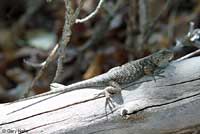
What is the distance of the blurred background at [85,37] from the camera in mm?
5434

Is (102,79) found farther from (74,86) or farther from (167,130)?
(167,130)

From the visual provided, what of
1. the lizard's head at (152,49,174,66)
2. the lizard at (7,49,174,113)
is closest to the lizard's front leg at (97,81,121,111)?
the lizard at (7,49,174,113)

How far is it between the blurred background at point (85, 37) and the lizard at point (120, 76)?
1.11 metres

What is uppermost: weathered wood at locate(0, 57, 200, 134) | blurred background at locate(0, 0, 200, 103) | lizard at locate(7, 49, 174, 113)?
blurred background at locate(0, 0, 200, 103)

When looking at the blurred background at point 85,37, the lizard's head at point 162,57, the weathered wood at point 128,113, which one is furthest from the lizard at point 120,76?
the blurred background at point 85,37

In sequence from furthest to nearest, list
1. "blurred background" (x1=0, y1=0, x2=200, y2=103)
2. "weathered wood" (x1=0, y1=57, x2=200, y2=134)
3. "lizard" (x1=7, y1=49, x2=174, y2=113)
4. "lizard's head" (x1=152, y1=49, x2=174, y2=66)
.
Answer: "blurred background" (x1=0, y1=0, x2=200, y2=103), "lizard's head" (x1=152, y1=49, x2=174, y2=66), "lizard" (x1=7, y1=49, x2=174, y2=113), "weathered wood" (x1=0, y1=57, x2=200, y2=134)

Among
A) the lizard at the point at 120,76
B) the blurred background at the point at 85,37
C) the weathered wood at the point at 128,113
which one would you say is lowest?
the weathered wood at the point at 128,113

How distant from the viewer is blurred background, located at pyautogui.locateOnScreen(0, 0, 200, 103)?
17.8ft

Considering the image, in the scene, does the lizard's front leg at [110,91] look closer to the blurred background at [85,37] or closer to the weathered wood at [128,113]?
the weathered wood at [128,113]

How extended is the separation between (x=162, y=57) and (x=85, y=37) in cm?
277

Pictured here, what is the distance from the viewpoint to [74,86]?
3.57 metres

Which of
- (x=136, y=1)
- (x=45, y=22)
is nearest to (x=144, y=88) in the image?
(x=136, y=1)

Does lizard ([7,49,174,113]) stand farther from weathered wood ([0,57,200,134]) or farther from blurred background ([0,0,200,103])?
blurred background ([0,0,200,103])

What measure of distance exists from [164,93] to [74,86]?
0.60 metres
